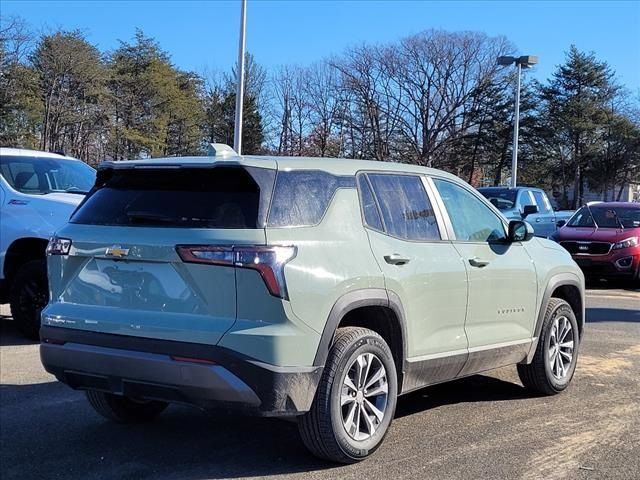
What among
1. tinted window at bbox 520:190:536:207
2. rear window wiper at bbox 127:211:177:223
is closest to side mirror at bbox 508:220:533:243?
rear window wiper at bbox 127:211:177:223

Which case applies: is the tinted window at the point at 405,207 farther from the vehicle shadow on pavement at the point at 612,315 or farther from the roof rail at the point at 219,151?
the vehicle shadow on pavement at the point at 612,315

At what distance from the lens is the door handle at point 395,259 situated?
4285 mm

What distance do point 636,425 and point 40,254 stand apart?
6.31m

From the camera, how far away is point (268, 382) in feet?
12.0

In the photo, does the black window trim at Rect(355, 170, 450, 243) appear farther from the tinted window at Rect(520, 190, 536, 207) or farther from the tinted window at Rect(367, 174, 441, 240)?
the tinted window at Rect(520, 190, 536, 207)

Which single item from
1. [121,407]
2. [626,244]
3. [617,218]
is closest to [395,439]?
[121,407]

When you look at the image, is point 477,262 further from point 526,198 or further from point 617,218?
point 526,198

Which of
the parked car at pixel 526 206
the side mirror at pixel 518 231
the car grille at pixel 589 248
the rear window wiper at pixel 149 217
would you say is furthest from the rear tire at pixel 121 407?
the parked car at pixel 526 206

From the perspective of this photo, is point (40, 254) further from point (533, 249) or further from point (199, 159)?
point (533, 249)

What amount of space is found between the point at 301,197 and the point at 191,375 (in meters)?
1.16

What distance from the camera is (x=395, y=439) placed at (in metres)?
4.67

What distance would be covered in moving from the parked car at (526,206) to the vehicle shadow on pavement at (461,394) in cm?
963

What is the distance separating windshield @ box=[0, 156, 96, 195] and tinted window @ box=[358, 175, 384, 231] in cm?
513

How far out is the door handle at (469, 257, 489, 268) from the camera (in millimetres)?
4941
